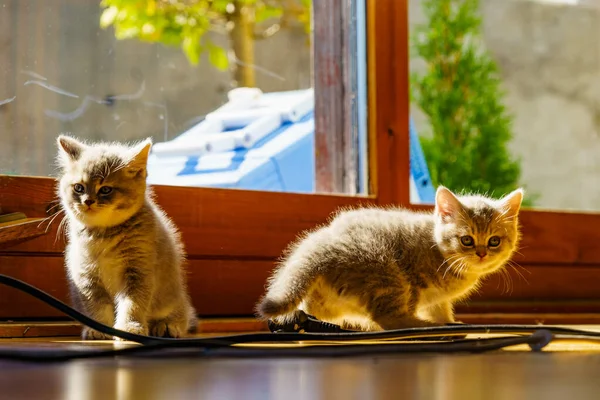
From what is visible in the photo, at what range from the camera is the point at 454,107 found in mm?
3176

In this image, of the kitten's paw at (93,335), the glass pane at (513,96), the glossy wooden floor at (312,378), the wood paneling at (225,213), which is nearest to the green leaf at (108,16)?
the wood paneling at (225,213)

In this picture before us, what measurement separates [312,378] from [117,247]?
31.9 inches

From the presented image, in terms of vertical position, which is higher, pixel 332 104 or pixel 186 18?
pixel 186 18

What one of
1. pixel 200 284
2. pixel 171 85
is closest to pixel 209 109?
pixel 171 85

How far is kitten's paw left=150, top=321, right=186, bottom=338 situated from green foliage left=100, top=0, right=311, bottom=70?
85cm

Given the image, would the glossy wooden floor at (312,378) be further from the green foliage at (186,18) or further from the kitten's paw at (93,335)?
the green foliage at (186,18)

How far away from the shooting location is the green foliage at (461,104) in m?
3.07

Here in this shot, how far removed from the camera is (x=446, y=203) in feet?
5.99

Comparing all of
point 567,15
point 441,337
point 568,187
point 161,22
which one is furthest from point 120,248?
point 567,15

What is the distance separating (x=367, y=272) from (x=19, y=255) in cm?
85

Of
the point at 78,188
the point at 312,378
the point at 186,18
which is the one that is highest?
the point at 186,18

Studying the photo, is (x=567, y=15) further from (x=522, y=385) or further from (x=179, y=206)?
(x=522, y=385)

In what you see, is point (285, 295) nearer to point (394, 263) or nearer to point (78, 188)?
point (394, 263)

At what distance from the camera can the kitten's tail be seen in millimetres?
1531
